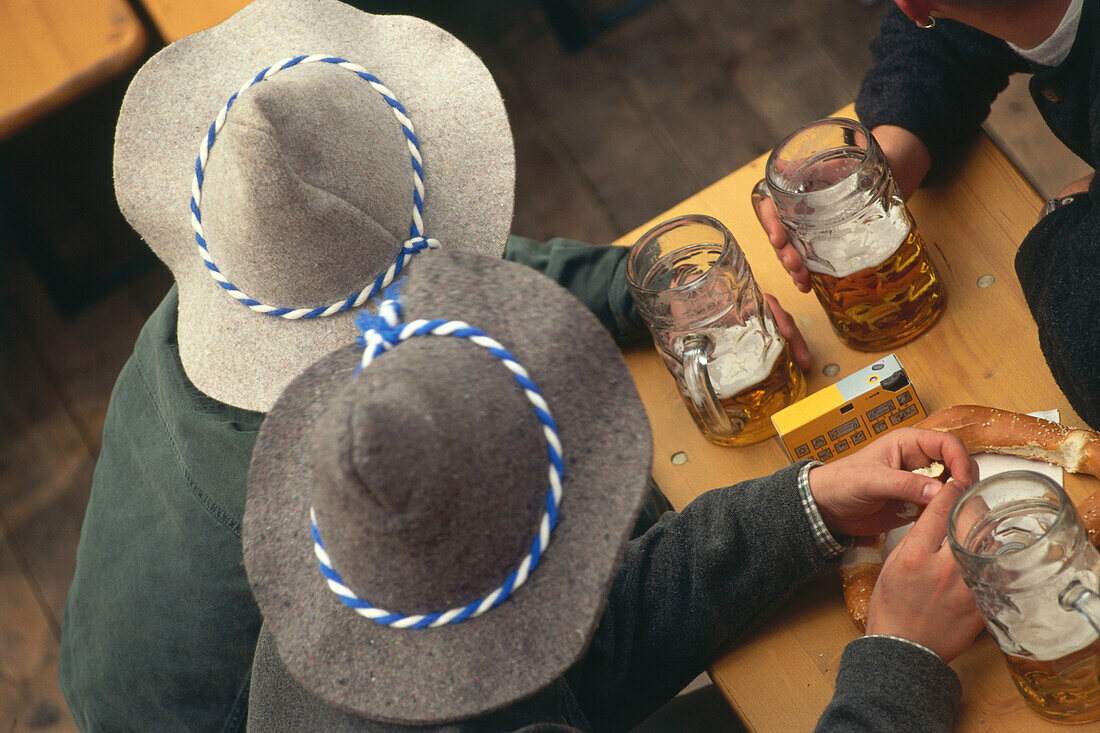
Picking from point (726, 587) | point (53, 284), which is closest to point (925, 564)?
point (726, 587)


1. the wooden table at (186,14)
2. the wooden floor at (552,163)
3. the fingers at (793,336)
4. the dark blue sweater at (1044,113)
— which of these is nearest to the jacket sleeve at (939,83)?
the dark blue sweater at (1044,113)

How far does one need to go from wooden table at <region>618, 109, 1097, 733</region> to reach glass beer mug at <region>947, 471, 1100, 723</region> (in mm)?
58

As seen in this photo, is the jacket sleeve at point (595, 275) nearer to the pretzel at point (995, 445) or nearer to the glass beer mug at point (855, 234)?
the glass beer mug at point (855, 234)

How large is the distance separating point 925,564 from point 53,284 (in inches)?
89.0

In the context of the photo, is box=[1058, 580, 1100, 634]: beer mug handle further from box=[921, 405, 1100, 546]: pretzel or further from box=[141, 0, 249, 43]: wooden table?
box=[141, 0, 249, 43]: wooden table

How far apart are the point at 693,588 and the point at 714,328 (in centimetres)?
24

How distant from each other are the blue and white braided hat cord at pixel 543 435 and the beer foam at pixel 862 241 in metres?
0.42

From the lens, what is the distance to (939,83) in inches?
43.2

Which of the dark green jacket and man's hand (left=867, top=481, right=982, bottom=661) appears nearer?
man's hand (left=867, top=481, right=982, bottom=661)

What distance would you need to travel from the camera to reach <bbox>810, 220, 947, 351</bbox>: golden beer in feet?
3.12

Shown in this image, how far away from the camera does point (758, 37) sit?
231 centimetres

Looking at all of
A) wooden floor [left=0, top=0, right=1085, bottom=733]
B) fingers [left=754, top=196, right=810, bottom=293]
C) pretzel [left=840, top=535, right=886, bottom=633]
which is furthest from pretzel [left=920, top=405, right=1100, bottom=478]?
wooden floor [left=0, top=0, right=1085, bottom=733]

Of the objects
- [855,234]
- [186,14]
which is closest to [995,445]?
[855,234]

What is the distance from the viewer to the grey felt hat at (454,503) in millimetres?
592
